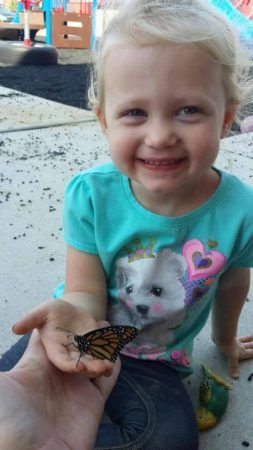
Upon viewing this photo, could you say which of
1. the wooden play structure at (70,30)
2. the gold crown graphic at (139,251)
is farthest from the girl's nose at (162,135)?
the wooden play structure at (70,30)

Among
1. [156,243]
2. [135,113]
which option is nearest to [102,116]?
[135,113]

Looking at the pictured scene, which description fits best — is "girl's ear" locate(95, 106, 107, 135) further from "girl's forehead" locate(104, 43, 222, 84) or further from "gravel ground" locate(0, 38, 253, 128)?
"gravel ground" locate(0, 38, 253, 128)

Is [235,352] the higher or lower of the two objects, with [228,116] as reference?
lower

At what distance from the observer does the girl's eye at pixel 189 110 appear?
1360 mm

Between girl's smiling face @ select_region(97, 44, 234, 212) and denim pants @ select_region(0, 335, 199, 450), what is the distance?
2.01 ft

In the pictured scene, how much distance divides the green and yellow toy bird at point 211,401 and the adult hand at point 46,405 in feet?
1.33

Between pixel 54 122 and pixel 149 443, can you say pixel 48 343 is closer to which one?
pixel 149 443

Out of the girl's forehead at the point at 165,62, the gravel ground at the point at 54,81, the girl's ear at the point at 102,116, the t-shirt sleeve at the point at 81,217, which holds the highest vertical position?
the girl's forehead at the point at 165,62

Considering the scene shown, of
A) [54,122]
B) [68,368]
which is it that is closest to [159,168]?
[68,368]

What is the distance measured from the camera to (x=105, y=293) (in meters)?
1.66

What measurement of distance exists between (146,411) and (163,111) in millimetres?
909

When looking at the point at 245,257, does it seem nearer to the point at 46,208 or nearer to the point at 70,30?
the point at 46,208

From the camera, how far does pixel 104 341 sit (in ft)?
4.26

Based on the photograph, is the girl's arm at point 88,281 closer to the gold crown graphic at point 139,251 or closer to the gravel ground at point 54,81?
the gold crown graphic at point 139,251
